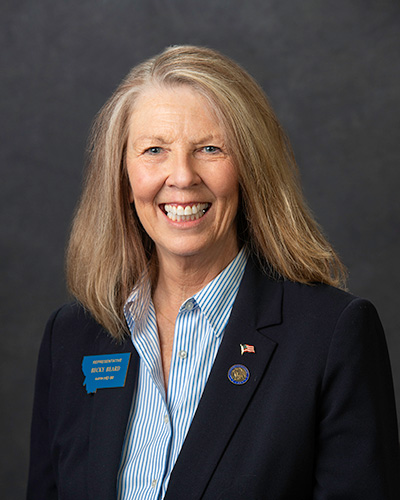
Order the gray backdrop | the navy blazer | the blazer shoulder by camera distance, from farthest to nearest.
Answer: the gray backdrop < the blazer shoulder < the navy blazer

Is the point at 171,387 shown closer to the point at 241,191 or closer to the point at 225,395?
the point at 225,395

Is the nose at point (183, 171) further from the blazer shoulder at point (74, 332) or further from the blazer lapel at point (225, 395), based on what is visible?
the blazer shoulder at point (74, 332)

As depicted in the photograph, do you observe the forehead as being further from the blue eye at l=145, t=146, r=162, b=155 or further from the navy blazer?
the navy blazer

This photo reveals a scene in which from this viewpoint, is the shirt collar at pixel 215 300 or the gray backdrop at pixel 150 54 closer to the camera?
the shirt collar at pixel 215 300

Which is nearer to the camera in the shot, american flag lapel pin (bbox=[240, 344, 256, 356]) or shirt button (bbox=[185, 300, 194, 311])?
american flag lapel pin (bbox=[240, 344, 256, 356])

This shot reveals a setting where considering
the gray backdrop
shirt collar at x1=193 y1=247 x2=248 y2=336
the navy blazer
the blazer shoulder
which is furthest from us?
the gray backdrop

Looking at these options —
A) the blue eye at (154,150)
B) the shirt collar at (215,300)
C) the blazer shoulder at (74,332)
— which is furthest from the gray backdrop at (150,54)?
the blue eye at (154,150)

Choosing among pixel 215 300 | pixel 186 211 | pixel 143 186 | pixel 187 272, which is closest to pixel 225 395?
pixel 215 300

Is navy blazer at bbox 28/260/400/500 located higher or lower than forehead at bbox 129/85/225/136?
lower

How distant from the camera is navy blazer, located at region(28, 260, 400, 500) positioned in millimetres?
2328

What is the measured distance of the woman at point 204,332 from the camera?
2.35 m

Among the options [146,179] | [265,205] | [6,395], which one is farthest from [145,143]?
[6,395]

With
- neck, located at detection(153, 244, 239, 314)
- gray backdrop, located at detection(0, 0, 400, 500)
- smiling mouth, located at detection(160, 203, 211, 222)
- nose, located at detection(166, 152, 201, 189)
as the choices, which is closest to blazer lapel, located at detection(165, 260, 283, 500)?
neck, located at detection(153, 244, 239, 314)

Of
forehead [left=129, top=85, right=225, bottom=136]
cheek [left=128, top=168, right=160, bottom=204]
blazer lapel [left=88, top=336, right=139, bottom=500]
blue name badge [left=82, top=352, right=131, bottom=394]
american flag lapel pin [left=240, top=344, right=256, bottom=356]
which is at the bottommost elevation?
blazer lapel [left=88, top=336, right=139, bottom=500]
